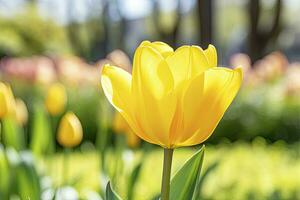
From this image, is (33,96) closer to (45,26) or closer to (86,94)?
(86,94)

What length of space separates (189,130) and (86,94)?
7472 millimetres

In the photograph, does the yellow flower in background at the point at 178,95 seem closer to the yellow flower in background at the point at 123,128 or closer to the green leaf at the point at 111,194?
the green leaf at the point at 111,194

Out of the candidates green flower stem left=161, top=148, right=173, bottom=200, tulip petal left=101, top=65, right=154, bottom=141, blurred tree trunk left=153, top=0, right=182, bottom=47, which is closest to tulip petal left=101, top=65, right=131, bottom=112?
tulip petal left=101, top=65, right=154, bottom=141

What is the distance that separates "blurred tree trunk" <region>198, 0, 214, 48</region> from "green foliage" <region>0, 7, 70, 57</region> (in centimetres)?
927

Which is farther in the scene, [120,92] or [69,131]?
[69,131]

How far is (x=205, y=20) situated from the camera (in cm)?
1505

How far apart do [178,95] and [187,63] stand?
5 centimetres

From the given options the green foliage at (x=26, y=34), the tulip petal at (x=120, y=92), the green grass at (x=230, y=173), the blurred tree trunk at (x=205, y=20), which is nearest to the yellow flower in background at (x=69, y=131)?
the green grass at (x=230, y=173)

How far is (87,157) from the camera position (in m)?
5.42

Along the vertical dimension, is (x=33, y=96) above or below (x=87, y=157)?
below

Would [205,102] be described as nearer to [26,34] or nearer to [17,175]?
[17,175]

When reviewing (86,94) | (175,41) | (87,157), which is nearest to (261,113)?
(86,94)

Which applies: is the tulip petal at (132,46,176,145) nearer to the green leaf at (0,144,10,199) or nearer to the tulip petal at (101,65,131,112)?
the tulip petal at (101,65,131,112)

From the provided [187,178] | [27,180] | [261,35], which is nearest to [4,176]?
[27,180]
